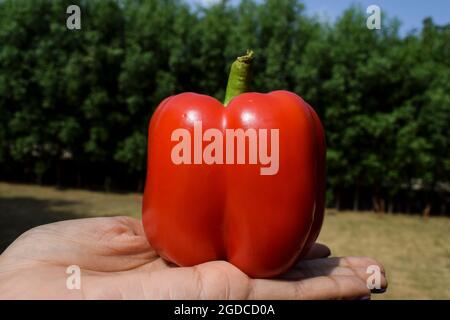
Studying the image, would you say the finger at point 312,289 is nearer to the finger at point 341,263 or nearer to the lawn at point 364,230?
the finger at point 341,263

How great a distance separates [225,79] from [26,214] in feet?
18.1

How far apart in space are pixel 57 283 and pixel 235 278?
0.72 metres

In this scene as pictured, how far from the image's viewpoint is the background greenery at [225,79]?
10523 mm

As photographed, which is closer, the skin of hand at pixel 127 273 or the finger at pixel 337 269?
the skin of hand at pixel 127 273

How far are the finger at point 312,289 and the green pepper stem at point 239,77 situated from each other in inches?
32.9

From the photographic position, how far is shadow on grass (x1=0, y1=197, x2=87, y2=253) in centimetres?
745

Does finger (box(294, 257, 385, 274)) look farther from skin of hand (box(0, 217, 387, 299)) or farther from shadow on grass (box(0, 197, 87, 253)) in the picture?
shadow on grass (box(0, 197, 87, 253))

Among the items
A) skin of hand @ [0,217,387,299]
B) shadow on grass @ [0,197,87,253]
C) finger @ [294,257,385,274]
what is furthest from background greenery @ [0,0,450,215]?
skin of hand @ [0,217,387,299]

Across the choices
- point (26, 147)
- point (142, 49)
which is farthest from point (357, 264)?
point (26, 147)

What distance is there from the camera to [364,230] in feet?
30.3

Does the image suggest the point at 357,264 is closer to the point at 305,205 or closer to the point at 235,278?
the point at 305,205

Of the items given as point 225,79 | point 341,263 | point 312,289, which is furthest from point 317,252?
point 225,79

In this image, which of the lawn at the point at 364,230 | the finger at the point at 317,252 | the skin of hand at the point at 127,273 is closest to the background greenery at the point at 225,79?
the lawn at the point at 364,230

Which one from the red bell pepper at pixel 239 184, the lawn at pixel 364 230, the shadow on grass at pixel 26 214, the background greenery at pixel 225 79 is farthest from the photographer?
the background greenery at pixel 225 79
